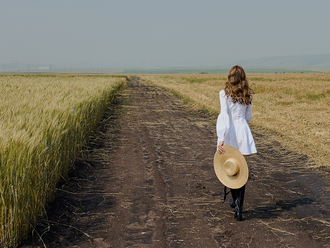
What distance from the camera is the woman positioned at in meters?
3.94

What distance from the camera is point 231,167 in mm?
3887

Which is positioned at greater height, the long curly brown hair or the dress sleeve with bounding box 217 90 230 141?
the long curly brown hair

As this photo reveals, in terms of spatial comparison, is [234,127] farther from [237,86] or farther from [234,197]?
[234,197]

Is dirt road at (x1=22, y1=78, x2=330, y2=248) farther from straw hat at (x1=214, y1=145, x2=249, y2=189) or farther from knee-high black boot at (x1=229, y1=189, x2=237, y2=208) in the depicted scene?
straw hat at (x1=214, y1=145, x2=249, y2=189)

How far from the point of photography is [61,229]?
3574 mm

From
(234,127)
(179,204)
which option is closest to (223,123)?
(234,127)

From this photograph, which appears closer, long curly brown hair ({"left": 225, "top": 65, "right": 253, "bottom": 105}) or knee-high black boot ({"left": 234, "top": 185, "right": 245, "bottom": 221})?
knee-high black boot ({"left": 234, "top": 185, "right": 245, "bottom": 221})

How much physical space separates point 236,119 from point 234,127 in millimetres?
108

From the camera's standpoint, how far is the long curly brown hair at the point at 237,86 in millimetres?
3965

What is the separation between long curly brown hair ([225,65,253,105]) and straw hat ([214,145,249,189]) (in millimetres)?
646

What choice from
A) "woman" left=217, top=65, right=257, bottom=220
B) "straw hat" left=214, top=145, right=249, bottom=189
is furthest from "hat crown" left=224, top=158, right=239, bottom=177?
"woman" left=217, top=65, right=257, bottom=220

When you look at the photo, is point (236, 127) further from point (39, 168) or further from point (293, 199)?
point (39, 168)

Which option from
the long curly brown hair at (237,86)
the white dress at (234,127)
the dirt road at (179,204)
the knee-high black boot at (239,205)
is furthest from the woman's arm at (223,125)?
the dirt road at (179,204)

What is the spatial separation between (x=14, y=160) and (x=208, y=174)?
11.3ft
